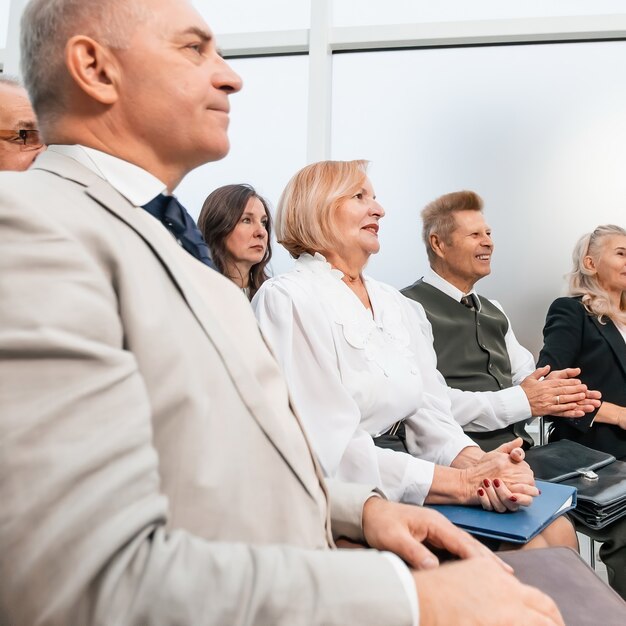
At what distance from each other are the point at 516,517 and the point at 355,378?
45 cm

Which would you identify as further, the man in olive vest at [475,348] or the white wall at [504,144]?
the white wall at [504,144]

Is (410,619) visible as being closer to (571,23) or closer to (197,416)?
(197,416)

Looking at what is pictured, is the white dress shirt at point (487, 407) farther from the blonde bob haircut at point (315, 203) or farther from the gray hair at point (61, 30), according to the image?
the gray hair at point (61, 30)

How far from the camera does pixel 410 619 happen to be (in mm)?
504

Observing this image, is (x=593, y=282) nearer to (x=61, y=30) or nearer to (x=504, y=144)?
(x=504, y=144)

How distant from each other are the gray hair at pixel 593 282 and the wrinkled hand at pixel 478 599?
210 cm

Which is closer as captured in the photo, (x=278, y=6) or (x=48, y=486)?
(x=48, y=486)

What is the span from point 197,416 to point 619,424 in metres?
2.02

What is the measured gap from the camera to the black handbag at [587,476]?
1476 millimetres

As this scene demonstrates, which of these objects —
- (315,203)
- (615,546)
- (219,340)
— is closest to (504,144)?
(315,203)

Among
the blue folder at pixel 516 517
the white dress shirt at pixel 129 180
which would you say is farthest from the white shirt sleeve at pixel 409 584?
the blue folder at pixel 516 517

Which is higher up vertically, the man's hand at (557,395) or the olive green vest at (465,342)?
the olive green vest at (465,342)

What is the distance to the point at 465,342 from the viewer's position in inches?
85.1

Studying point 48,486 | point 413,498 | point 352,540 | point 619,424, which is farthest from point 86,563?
point 619,424
